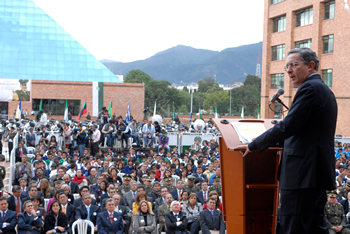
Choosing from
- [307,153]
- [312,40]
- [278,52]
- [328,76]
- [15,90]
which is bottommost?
[307,153]

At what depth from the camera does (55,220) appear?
689cm

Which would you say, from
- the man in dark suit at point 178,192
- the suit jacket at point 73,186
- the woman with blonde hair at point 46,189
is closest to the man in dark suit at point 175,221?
Result: the man in dark suit at point 178,192

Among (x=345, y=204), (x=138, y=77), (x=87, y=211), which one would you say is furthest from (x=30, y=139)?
(x=138, y=77)

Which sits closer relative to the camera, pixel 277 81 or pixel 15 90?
pixel 277 81

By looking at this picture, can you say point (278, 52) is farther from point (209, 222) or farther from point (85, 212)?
point (85, 212)

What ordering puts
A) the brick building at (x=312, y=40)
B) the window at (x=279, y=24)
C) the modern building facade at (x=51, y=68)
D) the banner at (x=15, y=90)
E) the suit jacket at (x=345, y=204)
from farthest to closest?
the modern building facade at (x=51, y=68) → the banner at (x=15, y=90) → the window at (x=279, y=24) → the brick building at (x=312, y=40) → the suit jacket at (x=345, y=204)

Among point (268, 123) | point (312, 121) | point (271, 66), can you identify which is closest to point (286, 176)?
point (312, 121)

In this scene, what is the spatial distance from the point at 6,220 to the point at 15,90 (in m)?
37.1

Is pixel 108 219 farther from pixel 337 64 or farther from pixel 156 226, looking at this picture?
pixel 337 64

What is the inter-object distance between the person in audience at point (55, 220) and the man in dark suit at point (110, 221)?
0.66 m

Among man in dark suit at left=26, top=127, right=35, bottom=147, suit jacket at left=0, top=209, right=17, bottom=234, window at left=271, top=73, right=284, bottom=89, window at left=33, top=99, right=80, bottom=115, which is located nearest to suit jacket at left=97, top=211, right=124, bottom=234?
suit jacket at left=0, top=209, right=17, bottom=234

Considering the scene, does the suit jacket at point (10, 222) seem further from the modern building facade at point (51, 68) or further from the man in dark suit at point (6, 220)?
the modern building facade at point (51, 68)

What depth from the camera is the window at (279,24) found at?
34.5m

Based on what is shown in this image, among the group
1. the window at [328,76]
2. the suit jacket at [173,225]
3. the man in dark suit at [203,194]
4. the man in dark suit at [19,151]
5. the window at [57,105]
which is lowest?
the suit jacket at [173,225]
